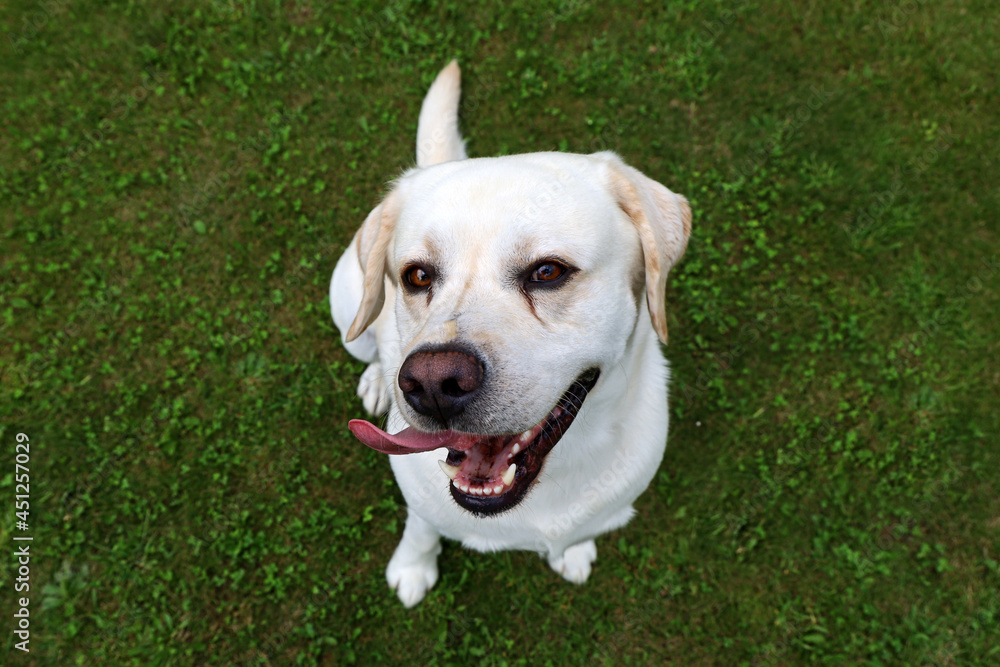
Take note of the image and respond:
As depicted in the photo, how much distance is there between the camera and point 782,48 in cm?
513

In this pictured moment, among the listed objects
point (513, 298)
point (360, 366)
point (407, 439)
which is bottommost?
point (360, 366)

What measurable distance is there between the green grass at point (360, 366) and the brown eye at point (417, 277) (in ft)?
7.30

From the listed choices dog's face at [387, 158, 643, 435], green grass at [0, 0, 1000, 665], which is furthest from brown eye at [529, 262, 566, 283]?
green grass at [0, 0, 1000, 665]

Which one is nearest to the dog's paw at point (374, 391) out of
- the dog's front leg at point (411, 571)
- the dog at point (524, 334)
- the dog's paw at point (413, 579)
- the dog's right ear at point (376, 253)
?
the dog's front leg at point (411, 571)

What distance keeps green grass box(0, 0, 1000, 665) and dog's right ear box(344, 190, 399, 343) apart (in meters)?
1.84

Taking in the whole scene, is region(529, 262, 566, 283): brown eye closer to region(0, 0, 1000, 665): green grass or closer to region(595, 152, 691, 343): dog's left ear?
region(595, 152, 691, 343): dog's left ear

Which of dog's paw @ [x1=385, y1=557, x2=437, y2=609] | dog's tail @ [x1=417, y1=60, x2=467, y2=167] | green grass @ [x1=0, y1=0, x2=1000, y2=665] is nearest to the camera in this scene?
dog's tail @ [x1=417, y1=60, x2=467, y2=167]

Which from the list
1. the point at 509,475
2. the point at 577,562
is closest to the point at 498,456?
the point at 509,475

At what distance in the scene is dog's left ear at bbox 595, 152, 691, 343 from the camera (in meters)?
2.41

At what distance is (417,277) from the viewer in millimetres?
2414

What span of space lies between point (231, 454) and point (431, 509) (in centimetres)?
219

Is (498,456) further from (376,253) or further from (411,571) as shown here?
(411,571)

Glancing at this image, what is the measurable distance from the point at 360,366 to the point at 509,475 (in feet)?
8.14

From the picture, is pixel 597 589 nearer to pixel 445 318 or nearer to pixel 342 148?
pixel 445 318
